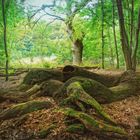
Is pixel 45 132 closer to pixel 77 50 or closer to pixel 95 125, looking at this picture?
pixel 95 125

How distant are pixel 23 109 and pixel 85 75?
276 centimetres

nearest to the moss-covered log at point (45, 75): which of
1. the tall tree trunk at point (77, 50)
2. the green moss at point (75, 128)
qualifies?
the green moss at point (75, 128)

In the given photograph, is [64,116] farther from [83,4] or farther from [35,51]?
[35,51]

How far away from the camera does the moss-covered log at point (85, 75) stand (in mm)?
9781

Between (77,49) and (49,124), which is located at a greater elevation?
(77,49)

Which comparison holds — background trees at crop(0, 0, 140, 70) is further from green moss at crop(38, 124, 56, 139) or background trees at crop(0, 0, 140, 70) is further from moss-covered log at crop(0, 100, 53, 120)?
green moss at crop(38, 124, 56, 139)

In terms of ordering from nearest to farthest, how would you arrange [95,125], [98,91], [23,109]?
[95,125], [23,109], [98,91]

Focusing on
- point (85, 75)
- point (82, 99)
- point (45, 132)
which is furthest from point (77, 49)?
point (45, 132)

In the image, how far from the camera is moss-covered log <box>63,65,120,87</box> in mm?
9781

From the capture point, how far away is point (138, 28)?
13039mm

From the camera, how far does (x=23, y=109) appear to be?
7852 mm

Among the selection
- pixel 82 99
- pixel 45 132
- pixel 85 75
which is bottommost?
pixel 45 132

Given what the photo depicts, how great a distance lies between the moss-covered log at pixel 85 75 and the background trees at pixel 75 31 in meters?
2.60

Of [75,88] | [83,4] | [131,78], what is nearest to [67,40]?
[83,4]
